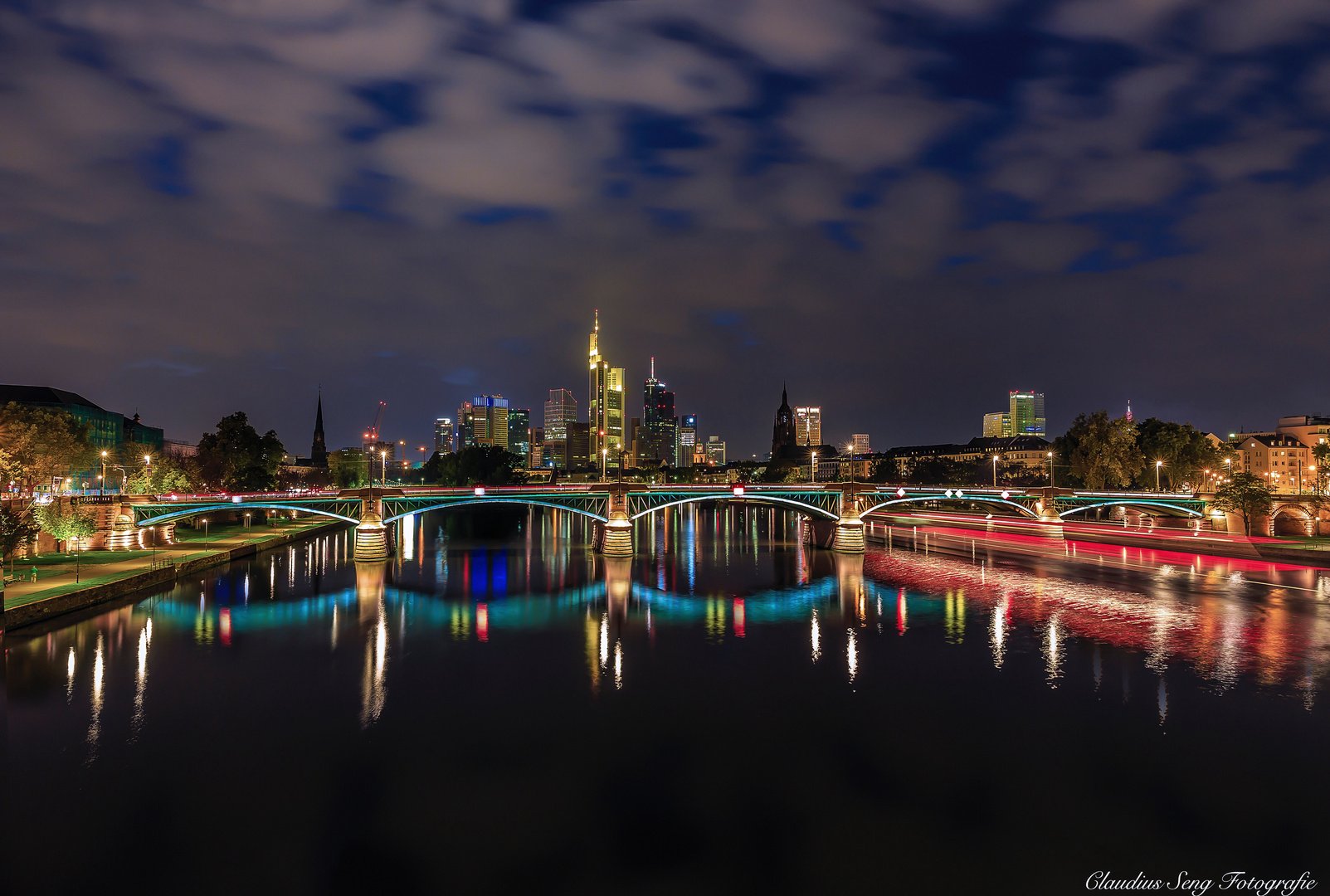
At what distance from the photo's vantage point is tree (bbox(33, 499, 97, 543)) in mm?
56719

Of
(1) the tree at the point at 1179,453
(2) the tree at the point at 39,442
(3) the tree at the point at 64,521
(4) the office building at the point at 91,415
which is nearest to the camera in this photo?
(3) the tree at the point at 64,521

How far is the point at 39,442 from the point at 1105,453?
132 meters

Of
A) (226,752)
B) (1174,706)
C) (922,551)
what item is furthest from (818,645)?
(922,551)

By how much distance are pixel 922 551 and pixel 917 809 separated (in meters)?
64.9

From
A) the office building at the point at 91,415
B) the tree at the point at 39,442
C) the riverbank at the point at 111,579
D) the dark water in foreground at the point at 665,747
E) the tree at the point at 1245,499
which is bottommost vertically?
the dark water in foreground at the point at 665,747

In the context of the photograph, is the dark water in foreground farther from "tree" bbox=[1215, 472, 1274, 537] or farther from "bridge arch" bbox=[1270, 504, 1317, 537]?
"bridge arch" bbox=[1270, 504, 1317, 537]

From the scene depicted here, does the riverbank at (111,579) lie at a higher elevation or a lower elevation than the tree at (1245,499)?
lower

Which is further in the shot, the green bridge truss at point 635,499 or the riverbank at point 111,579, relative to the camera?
the green bridge truss at point 635,499

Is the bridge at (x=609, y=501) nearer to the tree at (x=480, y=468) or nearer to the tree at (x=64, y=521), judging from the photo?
the tree at (x=64, y=521)

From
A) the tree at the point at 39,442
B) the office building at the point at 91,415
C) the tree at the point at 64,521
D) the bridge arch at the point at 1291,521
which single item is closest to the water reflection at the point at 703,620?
the tree at the point at 64,521

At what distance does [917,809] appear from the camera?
21.6 m

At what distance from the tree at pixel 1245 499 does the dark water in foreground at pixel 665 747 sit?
114 feet

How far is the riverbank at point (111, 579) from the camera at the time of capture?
40500 mm

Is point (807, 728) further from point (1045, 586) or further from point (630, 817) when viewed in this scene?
point (1045, 586)
